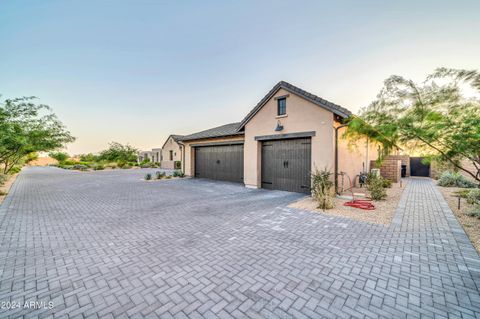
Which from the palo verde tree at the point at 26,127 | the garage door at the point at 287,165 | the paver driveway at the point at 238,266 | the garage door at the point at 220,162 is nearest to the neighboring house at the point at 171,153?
the garage door at the point at 220,162

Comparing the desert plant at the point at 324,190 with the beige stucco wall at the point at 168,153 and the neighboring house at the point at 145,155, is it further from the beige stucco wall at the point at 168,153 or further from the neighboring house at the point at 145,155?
the neighboring house at the point at 145,155

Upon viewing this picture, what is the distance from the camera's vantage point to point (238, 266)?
3.10m

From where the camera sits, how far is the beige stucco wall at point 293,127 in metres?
8.34

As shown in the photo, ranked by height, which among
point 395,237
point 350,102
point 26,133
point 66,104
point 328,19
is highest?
point 328,19

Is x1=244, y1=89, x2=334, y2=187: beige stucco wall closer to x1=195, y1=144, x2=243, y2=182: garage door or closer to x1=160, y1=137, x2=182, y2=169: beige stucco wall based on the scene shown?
x1=195, y1=144, x2=243, y2=182: garage door

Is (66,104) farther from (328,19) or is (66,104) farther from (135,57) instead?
(328,19)

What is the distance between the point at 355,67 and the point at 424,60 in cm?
301

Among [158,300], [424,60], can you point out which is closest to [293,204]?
[158,300]

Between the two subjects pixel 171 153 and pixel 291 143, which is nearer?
pixel 291 143

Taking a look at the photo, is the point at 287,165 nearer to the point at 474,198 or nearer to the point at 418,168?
the point at 474,198

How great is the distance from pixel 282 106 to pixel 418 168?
55.1 feet

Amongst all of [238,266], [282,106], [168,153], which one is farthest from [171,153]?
[238,266]

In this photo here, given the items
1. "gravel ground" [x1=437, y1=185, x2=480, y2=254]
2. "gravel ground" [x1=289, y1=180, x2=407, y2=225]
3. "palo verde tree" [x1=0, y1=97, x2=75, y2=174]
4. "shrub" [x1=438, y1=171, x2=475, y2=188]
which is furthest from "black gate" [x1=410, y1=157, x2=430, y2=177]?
"palo verde tree" [x1=0, y1=97, x2=75, y2=174]

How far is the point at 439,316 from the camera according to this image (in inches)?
81.8
